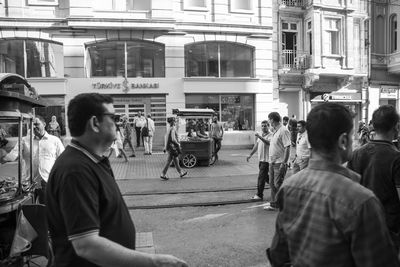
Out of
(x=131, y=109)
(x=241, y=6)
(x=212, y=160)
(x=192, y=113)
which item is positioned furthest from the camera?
(x=241, y=6)

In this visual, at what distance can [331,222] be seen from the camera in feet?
5.91

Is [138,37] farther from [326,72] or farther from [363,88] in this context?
[363,88]

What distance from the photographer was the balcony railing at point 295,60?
22.3 metres

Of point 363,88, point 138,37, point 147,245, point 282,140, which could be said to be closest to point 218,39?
A: point 138,37

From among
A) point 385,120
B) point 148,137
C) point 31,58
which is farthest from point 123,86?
point 385,120

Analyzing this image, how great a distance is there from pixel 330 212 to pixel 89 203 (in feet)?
3.62

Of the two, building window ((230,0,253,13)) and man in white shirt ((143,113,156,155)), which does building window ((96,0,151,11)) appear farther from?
man in white shirt ((143,113,156,155))

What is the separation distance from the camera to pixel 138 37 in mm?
19641

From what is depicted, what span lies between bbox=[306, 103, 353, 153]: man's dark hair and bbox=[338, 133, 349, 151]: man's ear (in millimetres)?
15

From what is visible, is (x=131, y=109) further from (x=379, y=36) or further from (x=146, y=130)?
(x=379, y=36)

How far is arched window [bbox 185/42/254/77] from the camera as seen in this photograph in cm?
2047

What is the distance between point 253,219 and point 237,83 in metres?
13.9

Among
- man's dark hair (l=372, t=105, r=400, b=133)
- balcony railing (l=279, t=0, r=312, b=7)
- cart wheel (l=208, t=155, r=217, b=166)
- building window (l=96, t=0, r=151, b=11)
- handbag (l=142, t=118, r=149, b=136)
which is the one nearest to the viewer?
man's dark hair (l=372, t=105, r=400, b=133)

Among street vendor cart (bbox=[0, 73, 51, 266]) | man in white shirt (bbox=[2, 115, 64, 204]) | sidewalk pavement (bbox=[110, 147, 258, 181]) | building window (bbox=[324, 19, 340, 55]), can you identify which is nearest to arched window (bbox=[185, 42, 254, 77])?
building window (bbox=[324, 19, 340, 55])
